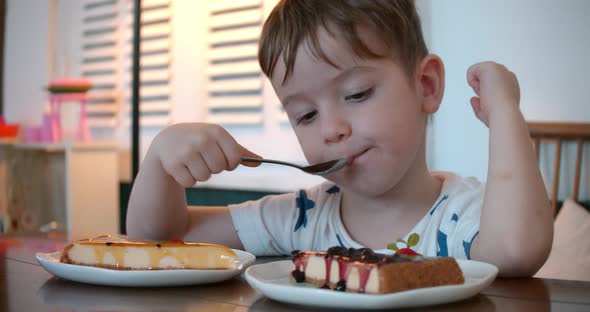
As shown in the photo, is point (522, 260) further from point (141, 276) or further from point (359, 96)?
point (141, 276)

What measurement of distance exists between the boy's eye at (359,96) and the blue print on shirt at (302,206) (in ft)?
1.08

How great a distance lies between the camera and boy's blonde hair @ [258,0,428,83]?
3.07 feet

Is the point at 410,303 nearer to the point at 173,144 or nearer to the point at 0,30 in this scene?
the point at 173,144

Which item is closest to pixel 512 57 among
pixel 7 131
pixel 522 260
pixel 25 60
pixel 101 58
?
pixel 522 260

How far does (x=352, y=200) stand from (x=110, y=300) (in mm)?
641

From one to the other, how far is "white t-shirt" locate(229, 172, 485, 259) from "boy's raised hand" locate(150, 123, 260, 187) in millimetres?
265

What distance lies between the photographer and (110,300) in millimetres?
551

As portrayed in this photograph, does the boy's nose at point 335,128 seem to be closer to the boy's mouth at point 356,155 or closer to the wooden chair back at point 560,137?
the boy's mouth at point 356,155

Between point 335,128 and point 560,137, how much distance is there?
1.35 metres

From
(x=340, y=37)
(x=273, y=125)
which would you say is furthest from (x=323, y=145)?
(x=273, y=125)

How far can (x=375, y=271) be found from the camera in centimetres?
50

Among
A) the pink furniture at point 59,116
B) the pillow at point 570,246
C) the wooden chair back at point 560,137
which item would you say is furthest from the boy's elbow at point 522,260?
the pink furniture at point 59,116

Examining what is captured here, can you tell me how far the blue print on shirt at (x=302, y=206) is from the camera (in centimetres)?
115

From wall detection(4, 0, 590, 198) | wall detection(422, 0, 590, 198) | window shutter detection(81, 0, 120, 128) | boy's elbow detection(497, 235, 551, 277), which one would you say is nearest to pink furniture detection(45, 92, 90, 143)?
window shutter detection(81, 0, 120, 128)
